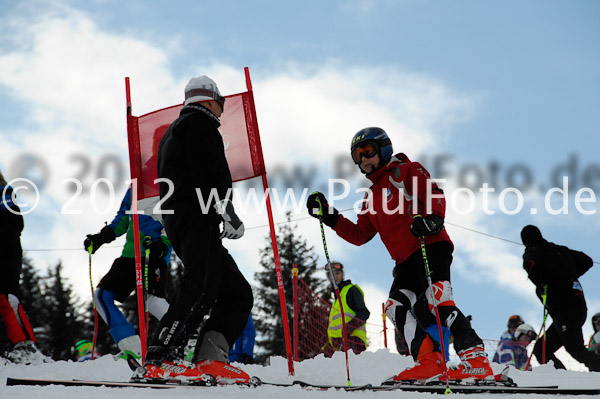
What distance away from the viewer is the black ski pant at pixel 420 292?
15.5ft

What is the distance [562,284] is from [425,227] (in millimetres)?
4275

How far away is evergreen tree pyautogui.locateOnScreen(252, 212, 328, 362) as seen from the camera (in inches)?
1099

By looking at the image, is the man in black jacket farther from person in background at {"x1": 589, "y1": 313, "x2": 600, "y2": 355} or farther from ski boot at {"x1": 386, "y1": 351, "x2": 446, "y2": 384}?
person in background at {"x1": 589, "y1": 313, "x2": 600, "y2": 355}

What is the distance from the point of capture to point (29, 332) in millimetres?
6754

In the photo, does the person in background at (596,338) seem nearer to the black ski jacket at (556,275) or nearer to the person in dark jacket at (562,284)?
the person in dark jacket at (562,284)

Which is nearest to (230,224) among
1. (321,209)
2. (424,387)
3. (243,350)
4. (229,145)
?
(321,209)

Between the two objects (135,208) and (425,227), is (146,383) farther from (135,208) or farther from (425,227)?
(135,208)

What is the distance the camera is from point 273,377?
557cm

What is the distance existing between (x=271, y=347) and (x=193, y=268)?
24.7 meters

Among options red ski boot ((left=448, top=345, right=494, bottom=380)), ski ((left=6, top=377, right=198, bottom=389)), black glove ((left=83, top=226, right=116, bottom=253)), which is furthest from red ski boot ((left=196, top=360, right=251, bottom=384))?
black glove ((left=83, top=226, right=116, bottom=253))

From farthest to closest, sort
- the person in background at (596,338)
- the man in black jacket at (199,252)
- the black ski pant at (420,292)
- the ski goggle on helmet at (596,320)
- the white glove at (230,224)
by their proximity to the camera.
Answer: the ski goggle on helmet at (596,320) < the person in background at (596,338) < the black ski pant at (420,292) < the white glove at (230,224) < the man in black jacket at (199,252)

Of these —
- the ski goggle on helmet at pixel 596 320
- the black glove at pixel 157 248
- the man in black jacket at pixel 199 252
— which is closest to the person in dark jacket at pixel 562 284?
the ski goggle on helmet at pixel 596 320

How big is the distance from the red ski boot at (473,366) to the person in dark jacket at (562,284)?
3888 millimetres

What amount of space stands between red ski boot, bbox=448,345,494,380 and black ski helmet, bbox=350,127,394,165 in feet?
5.46
